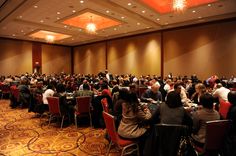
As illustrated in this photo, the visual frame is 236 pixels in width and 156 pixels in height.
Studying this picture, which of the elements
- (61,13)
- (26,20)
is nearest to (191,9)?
(61,13)

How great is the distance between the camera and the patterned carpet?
352cm

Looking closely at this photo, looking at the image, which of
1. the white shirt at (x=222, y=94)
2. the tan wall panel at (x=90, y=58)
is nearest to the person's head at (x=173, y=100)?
the white shirt at (x=222, y=94)

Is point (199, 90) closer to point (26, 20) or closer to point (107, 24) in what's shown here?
point (107, 24)

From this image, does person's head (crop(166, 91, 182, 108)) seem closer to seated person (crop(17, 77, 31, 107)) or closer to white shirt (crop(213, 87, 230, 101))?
white shirt (crop(213, 87, 230, 101))

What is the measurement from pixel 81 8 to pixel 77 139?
6109 mm

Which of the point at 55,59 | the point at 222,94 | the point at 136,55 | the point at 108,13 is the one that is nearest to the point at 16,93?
the point at 108,13

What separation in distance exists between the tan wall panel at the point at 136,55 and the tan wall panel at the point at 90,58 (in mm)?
1003

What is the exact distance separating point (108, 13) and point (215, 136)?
7.76 m

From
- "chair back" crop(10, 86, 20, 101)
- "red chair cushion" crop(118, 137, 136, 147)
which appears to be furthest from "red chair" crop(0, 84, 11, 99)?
"red chair cushion" crop(118, 137, 136, 147)

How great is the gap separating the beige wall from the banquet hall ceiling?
68 cm

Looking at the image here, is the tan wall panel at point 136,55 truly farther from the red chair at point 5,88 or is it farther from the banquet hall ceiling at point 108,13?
the red chair at point 5,88

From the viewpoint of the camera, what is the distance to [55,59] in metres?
17.9

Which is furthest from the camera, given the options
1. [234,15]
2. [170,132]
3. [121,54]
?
[121,54]

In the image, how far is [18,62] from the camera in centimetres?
1530
